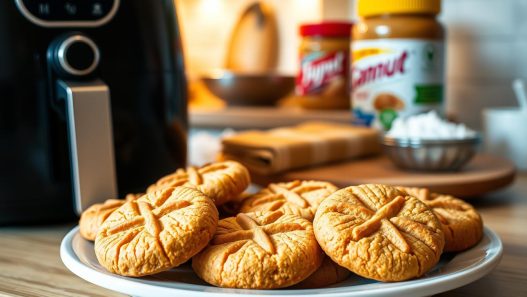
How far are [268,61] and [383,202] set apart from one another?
146cm

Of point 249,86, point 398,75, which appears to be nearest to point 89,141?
point 398,75

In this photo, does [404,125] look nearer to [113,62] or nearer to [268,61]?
[113,62]

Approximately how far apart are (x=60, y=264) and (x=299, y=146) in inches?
17.8

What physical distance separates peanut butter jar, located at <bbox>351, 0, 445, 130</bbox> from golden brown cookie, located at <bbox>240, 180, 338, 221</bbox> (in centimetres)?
54

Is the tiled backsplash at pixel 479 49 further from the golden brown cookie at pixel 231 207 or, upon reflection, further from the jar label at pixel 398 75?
the golden brown cookie at pixel 231 207

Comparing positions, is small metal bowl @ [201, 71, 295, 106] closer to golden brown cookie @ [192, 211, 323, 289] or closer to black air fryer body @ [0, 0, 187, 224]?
black air fryer body @ [0, 0, 187, 224]

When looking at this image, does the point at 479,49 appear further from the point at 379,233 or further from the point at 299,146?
the point at 379,233

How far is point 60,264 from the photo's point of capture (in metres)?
0.62

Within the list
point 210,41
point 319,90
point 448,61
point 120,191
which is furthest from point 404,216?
point 210,41

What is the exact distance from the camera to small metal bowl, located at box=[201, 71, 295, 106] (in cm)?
165

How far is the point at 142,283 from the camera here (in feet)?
1.48

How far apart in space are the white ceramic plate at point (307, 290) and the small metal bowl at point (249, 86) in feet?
3.75

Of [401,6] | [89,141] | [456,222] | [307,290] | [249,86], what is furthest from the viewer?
[249,86]

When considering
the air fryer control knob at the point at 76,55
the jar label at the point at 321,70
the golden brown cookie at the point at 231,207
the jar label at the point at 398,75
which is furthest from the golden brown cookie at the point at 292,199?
the jar label at the point at 321,70
